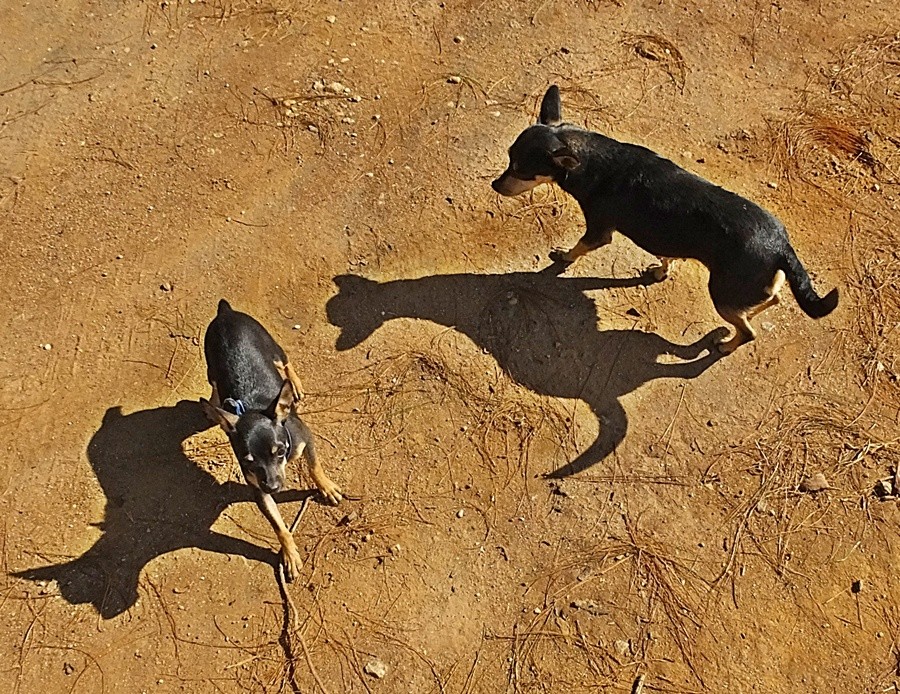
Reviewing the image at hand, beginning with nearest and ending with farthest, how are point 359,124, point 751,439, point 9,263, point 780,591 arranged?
point 780,591 → point 751,439 → point 9,263 → point 359,124

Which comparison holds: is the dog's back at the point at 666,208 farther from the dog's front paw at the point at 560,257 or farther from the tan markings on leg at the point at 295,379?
the tan markings on leg at the point at 295,379

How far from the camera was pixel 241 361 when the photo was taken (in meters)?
6.28

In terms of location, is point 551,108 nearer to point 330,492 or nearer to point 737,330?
point 737,330

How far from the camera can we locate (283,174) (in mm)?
8391

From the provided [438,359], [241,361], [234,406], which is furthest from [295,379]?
[438,359]

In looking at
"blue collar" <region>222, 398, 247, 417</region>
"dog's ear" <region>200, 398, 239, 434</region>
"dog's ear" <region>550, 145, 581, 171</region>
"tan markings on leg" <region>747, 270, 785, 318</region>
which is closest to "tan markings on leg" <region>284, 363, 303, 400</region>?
"blue collar" <region>222, 398, 247, 417</region>

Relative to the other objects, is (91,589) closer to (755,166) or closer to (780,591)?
(780,591)

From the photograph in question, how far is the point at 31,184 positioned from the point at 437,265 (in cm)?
452

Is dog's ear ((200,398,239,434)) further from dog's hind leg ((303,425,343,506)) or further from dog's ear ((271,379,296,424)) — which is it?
dog's hind leg ((303,425,343,506))

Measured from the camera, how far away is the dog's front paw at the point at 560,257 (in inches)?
309

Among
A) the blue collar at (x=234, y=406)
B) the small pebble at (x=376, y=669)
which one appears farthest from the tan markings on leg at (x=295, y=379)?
the small pebble at (x=376, y=669)

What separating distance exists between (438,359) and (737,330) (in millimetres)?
2849

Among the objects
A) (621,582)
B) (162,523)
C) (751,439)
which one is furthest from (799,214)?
(162,523)

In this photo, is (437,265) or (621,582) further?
(437,265)
